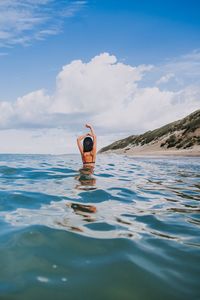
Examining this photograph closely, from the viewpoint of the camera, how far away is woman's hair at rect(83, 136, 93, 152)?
39.7ft

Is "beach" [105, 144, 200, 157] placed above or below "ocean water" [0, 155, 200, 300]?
above

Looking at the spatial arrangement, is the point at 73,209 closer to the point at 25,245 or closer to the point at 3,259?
the point at 25,245

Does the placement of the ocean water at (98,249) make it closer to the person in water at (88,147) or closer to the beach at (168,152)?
the person in water at (88,147)

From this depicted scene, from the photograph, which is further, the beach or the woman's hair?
the beach

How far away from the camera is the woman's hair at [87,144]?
476 inches

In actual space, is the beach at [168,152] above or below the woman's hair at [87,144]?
below

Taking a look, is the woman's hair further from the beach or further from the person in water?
the beach

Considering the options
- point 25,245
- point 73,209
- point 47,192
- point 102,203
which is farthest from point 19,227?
point 47,192

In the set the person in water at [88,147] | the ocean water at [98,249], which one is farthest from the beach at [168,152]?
the ocean water at [98,249]

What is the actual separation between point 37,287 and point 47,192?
497cm

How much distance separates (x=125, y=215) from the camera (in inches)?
216

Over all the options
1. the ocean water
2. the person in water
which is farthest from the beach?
the ocean water

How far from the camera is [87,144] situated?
1237 cm

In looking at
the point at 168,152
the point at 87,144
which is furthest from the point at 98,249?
the point at 168,152
